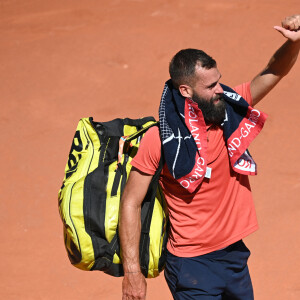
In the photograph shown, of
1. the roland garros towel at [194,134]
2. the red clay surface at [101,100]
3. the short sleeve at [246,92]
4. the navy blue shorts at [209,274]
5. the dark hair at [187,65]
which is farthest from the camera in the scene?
the red clay surface at [101,100]

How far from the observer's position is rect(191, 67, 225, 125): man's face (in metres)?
3.41

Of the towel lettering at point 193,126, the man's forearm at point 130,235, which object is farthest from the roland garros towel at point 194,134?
the man's forearm at point 130,235

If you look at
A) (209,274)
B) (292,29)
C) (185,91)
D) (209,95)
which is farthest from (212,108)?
(209,274)

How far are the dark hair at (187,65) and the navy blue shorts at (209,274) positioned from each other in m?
1.04

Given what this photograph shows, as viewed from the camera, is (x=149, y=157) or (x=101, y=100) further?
(x=101, y=100)

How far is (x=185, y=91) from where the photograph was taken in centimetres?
348

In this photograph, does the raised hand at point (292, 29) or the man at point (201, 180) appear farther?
the raised hand at point (292, 29)

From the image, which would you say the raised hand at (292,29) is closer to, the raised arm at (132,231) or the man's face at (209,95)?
the man's face at (209,95)

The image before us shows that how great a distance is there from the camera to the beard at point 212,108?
3404 mm

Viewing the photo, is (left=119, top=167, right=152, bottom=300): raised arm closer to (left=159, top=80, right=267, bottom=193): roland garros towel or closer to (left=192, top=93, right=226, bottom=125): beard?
(left=159, top=80, right=267, bottom=193): roland garros towel

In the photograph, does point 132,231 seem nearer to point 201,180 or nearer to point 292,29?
point 201,180

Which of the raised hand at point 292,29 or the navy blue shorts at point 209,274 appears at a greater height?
the raised hand at point 292,29

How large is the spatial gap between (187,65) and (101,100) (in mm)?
4287

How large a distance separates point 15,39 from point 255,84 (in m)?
6.13
